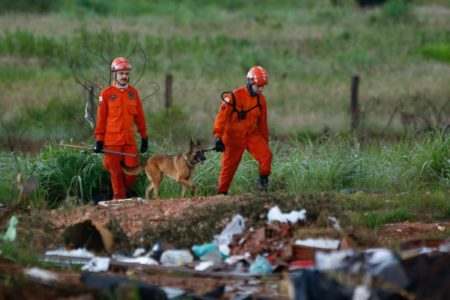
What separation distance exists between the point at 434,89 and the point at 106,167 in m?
14.2

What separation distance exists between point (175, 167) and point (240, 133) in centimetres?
89

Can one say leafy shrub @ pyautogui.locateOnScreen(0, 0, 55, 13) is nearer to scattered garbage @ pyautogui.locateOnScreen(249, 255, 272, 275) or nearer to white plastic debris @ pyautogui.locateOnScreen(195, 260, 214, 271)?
white plastic debris @ pyautogui.locateOnScreen(195, 260, 214, 271)

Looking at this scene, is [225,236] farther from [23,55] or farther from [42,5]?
[42,5]

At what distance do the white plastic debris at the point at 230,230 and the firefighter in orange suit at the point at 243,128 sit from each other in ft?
10.9

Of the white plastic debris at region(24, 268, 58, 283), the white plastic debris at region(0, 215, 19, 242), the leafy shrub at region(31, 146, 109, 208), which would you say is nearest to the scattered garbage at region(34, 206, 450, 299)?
the white plastic debris at region(24, 268, 58, 283)

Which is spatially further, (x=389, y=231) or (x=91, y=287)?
(x=389, y=231)

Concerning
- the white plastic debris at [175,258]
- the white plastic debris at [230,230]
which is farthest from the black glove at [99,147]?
the white plastic debris at [175,258]

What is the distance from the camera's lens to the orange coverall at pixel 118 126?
14.5 meters

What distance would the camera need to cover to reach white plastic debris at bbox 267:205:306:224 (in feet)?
36.2

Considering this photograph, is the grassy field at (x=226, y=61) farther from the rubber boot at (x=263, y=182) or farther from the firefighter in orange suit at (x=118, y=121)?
the rubber boot at (x=263, y=182)

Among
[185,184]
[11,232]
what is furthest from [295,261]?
[185,184]

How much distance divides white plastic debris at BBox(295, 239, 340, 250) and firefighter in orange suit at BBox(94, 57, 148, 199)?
Answer: 4599 mm

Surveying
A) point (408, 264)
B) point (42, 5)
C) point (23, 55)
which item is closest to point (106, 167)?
point (408, 264)

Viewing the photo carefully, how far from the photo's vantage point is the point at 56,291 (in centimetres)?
891
